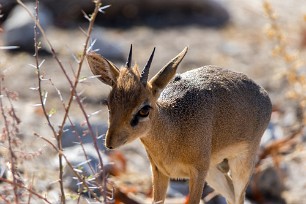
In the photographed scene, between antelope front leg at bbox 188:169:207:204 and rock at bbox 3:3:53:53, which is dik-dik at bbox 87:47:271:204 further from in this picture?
rock at bbox 3:3:53:53

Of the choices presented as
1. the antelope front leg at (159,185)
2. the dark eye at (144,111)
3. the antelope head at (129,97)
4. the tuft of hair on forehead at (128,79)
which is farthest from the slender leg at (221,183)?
the tuft of hair on forehead at (128,79)

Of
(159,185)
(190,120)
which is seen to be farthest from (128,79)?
(159,185)

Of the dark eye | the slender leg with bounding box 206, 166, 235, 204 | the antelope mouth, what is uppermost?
the dark eye

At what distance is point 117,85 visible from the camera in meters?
5.62

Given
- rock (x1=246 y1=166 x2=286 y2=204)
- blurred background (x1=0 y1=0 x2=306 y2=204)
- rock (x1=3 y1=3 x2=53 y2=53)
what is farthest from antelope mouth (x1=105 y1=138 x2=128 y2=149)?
rock (x1=3 y1=3 x2=53 y2=53)

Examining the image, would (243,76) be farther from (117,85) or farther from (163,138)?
(117,85)

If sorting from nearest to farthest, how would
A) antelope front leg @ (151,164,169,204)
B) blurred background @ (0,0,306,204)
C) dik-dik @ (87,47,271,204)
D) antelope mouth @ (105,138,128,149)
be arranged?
antelope mouth @ (105,138,128,149) → dik-dik @ (87,47,271,204) → antelope front leg @ (151,164,169,204) → blurred background @ (0,0,306,204)

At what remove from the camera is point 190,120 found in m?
6.30

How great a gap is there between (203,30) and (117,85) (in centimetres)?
927

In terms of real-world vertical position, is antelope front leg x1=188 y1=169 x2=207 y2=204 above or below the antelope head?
below

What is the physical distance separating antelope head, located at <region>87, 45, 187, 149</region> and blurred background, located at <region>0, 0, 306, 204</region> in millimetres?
1921

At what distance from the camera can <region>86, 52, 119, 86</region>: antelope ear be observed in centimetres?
570

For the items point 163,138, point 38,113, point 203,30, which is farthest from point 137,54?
point 163,138

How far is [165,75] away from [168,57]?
7.49 meters
